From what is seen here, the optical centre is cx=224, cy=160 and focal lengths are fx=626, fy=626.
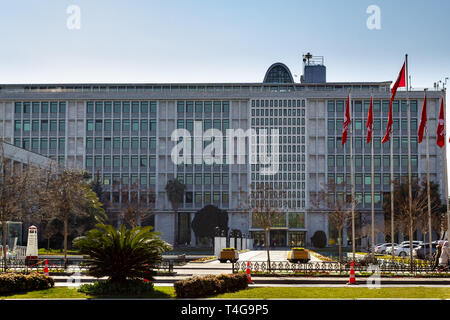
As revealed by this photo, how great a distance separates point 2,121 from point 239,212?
44376mm

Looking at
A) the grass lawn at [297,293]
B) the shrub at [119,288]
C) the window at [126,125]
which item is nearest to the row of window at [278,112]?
the window at [126,125]

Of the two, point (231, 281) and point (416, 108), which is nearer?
point (231, 281)

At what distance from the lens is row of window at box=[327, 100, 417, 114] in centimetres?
10712

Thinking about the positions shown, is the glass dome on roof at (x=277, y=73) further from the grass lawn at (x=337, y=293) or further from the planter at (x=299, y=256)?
the grass lawn at (x=337, y=293)

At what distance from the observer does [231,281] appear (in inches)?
977

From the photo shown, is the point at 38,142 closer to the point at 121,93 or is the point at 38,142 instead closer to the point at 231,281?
the point at 121,93

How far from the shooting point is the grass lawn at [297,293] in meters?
22.8

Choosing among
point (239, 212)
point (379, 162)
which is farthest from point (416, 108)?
point (239, 212)

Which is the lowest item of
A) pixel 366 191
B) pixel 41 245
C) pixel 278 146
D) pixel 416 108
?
pixel 41 245

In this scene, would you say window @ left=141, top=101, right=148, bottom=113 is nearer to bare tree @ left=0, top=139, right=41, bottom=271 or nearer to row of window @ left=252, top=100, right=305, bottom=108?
row of window @ left=252, top=100, right=305, bottom=108

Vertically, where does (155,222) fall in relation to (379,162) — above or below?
below

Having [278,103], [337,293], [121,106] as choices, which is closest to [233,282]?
[337,293]
